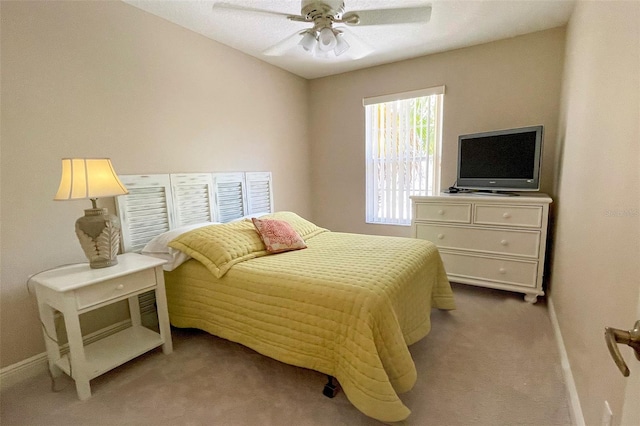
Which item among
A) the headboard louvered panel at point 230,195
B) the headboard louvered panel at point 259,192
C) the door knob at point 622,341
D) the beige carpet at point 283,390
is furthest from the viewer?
the headboard louvered panel at point 259,192

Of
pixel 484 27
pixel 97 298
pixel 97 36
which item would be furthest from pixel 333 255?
pixel 484 27

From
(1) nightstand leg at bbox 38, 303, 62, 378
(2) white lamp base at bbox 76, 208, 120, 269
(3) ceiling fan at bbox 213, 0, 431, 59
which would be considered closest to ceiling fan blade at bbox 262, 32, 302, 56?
(3) ceiling fan at bbox 213, 0, 431, 59

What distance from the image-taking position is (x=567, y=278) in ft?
5.98

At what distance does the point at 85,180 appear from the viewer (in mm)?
1642

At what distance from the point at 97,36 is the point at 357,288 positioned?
2.39 metres

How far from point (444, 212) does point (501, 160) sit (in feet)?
2.26

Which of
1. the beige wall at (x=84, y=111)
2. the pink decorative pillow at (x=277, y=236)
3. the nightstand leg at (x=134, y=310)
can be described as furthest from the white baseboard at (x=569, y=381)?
the beige wall at (x=84, y=111)

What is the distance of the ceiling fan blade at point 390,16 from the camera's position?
173 cm

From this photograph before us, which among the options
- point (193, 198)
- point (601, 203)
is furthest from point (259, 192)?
point (601, 203)

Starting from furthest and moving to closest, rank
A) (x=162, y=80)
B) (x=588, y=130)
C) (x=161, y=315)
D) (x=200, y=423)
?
(x=162, y=80) < (x=161, y=315) < (x=588, y=130) < (x=200, y=423)

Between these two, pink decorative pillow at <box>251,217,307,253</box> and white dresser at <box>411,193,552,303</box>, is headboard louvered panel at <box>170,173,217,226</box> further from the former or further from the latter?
white dresser at <box>411,193,552,303</box>

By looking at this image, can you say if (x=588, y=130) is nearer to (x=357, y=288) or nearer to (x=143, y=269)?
(x=357, y=288)

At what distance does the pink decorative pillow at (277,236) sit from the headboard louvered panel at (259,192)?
91 centimetres

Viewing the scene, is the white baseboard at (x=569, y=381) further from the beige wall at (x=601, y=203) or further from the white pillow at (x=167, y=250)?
the white pillow at (x=167, y=250)
